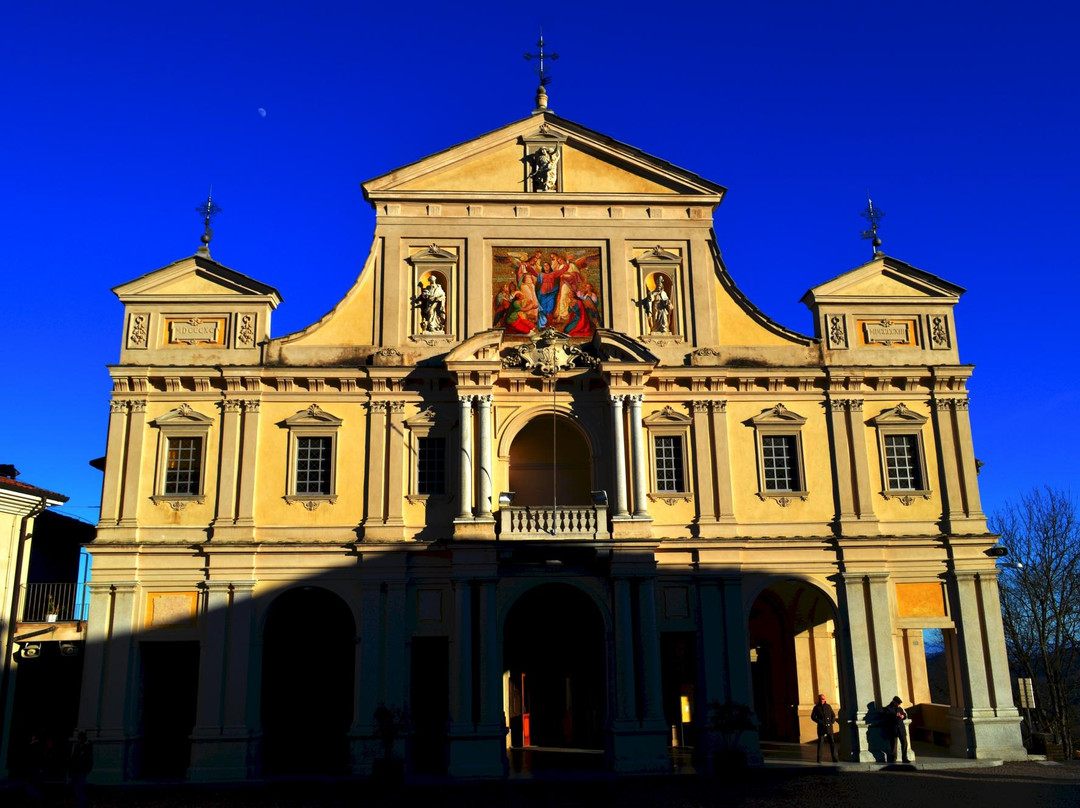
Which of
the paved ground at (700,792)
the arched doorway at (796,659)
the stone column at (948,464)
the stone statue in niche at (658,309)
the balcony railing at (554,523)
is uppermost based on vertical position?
the stone statue in niche at (658,309)

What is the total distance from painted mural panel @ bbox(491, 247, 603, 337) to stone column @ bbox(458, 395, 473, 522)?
106 inches

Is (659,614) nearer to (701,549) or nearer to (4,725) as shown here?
(701,549)

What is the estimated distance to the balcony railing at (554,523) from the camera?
24406mm

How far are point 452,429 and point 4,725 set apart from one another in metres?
13.5

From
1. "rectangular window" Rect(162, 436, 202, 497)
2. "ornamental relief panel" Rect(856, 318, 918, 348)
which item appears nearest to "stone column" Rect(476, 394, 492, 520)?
"rectangular window" Rect(162, 436, 202, 497)

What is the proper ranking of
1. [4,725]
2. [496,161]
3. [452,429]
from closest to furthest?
[4,725] < [452,429] < [496,161]

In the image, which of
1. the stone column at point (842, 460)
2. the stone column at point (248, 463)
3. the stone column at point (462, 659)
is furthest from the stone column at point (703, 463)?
the stone column at point (248, 463)

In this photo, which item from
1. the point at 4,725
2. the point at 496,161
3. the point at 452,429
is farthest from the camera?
the point at 496,161

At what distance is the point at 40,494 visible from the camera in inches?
1029

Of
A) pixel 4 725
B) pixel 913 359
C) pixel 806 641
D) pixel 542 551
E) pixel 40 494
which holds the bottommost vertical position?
pixel 4 725

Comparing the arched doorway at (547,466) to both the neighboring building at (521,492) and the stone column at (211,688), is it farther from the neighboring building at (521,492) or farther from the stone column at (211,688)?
the stone column at (211,688)

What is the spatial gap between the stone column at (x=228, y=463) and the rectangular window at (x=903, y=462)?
1773 centimetres

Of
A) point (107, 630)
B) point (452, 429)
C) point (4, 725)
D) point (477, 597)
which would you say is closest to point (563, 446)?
point (452, 429)

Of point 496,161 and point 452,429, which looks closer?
point 452,429
